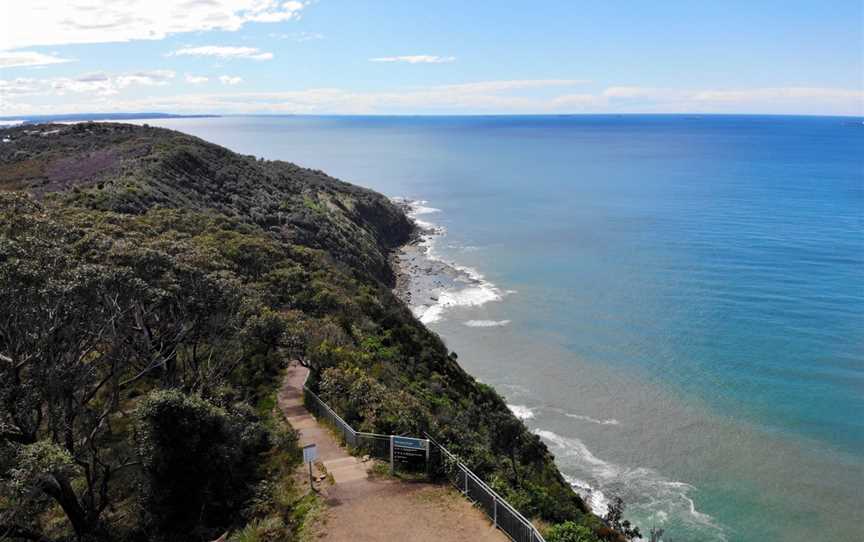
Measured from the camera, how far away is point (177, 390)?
51.1ft

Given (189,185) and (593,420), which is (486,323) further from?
(189,185)

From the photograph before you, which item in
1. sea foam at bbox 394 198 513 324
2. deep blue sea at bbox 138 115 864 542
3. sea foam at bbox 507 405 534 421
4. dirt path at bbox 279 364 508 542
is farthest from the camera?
sea foam at bbox 394 198 513 324

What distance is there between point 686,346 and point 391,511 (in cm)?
3956

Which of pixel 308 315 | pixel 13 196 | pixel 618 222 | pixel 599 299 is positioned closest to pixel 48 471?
pixel 13 196

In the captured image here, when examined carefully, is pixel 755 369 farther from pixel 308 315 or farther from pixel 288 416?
pixel 288 416

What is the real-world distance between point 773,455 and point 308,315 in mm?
27280

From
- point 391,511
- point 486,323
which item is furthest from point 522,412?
point 391,511

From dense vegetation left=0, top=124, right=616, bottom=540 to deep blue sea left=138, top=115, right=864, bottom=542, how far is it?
864 centimetres

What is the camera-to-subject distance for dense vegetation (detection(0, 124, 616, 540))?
14.0 m

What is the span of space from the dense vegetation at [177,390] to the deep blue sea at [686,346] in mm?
8636

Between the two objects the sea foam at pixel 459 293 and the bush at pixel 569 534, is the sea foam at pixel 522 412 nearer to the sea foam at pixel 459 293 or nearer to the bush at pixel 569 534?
the sea foam at pixel 459 293

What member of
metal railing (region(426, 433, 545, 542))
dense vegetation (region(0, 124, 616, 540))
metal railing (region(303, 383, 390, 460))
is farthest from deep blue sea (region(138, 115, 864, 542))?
metal railing (region(426, 433, 545, 542))

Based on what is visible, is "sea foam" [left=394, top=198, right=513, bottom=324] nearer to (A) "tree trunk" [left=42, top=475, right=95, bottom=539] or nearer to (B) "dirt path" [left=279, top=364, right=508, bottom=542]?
(B) "dirt path" [left=279, top=364, right=508, bottom=542]

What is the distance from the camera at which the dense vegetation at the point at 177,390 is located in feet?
46.0
